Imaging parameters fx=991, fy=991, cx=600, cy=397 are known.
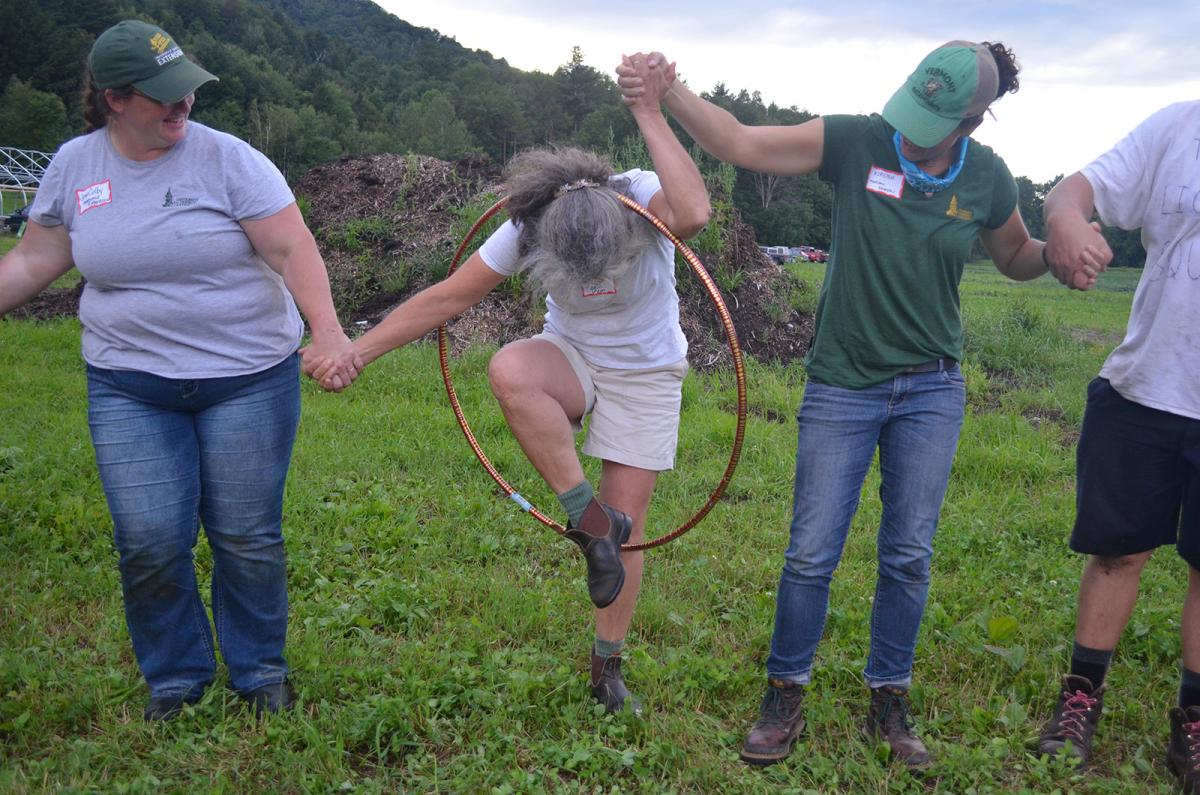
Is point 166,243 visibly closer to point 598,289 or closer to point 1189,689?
point 598,289

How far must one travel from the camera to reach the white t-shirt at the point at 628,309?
11.8ft

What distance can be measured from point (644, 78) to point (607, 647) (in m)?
2.10

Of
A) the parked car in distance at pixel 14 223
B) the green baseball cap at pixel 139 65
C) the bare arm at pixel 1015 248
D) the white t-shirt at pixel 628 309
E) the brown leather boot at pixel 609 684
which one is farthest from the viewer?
the parked car in distance at pixel 14 223

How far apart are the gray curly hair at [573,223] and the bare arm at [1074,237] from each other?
1351mm

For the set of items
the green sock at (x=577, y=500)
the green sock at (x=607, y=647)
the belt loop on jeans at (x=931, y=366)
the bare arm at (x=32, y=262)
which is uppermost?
the bare arm at (x=32, y=262)

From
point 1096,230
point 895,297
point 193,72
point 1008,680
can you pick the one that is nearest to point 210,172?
point 193,72

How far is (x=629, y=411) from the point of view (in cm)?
366

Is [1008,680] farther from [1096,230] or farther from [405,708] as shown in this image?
[405,708]

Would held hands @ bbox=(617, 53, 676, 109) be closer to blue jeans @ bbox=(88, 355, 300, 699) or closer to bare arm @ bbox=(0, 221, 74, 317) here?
blue jeans @ bbox=(88, 355, 300, 699)

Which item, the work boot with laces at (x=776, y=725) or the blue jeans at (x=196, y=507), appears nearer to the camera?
the blue jeans at (x=196, y=507)

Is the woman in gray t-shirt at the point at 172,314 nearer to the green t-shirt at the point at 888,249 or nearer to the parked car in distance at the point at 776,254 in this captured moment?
the green t-shirt at the point at 888,249

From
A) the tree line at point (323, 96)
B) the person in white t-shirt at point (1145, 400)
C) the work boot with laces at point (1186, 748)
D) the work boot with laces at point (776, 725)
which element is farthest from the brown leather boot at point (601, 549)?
the tree line at point (323, 96)

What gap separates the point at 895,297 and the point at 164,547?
2621mm

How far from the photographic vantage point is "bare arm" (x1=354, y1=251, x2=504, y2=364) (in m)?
3.64
